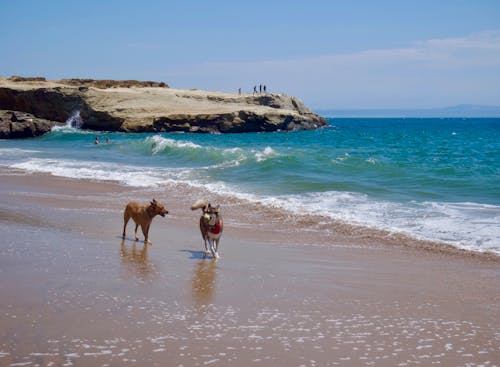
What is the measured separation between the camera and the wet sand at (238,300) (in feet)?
16.8

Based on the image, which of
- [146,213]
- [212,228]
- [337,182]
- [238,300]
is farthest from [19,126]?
[238,300]

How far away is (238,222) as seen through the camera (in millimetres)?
12656

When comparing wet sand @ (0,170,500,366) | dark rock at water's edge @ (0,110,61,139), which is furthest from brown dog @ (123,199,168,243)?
dark rock at water's edge @ (0,110,61,139)

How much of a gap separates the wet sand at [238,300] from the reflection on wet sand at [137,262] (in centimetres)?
2

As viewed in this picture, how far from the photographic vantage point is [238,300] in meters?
6.65

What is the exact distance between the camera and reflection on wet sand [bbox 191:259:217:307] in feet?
21.8

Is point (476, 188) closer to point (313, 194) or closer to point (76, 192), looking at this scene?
point (313, 194)

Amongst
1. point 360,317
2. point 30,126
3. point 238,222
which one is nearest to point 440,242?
point 238,222

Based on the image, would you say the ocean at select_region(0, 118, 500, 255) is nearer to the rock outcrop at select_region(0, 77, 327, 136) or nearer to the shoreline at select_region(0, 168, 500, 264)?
the shoreline at select_region(0, 168, 500, 264)

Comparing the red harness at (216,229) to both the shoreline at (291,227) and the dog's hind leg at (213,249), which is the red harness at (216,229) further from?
the shoreline at (291,227)

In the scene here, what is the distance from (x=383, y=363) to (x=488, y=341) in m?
1.27

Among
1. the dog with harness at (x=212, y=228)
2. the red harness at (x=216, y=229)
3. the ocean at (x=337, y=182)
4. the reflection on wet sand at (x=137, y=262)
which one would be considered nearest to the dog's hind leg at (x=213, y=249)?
the dog with harness at (x=212, y=228)

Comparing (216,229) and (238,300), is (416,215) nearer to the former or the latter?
(216,229)

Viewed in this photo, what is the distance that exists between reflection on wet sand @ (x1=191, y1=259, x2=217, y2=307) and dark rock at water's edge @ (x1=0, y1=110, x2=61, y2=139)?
45308 mm
